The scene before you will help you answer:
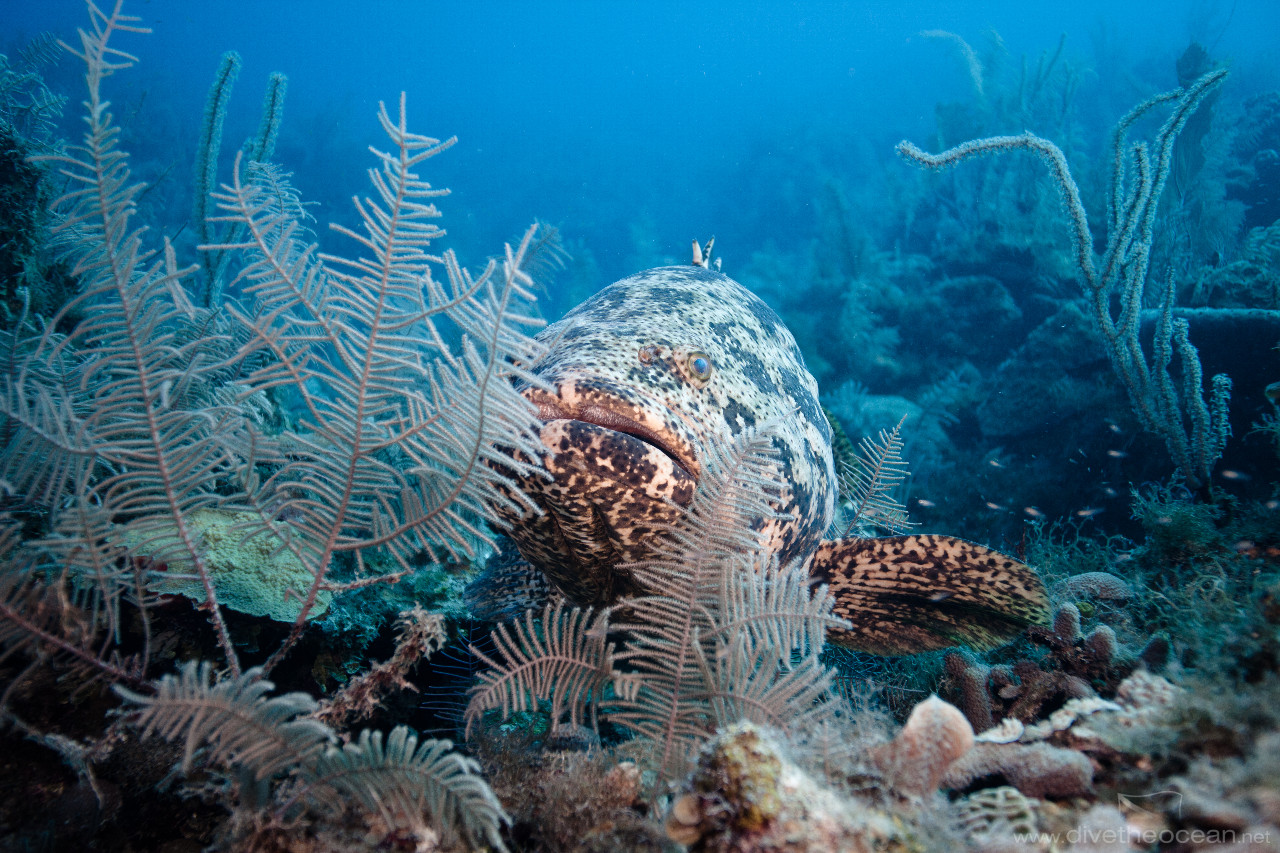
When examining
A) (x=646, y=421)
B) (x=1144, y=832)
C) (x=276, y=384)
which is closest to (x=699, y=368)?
(x=646, y=421)

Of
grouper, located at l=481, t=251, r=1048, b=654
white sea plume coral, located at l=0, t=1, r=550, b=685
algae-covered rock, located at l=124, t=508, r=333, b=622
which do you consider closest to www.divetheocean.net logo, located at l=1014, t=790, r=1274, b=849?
grouper, located at l=481, t=251, r=1048, b=654

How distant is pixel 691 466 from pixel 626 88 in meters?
105

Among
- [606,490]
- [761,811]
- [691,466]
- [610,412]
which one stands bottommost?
[761,811]

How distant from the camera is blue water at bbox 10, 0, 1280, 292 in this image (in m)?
28.0

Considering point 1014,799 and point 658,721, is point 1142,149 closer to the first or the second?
point 1014,799

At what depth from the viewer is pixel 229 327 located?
463cm

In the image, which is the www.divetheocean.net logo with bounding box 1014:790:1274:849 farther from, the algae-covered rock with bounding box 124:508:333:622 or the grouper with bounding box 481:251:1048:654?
the algae-covered rock with bounding box 124:508:333:622

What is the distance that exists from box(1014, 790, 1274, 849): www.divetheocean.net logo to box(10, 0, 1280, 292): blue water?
5.88 meters

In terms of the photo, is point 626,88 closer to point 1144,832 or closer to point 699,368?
point 699,368

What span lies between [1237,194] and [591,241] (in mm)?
29030

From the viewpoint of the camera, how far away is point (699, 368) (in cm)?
265

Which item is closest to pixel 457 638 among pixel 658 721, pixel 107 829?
pixel 107 829

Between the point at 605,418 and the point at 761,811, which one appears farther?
the point at 605,418

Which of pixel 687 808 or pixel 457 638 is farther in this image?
pixel 457 638
